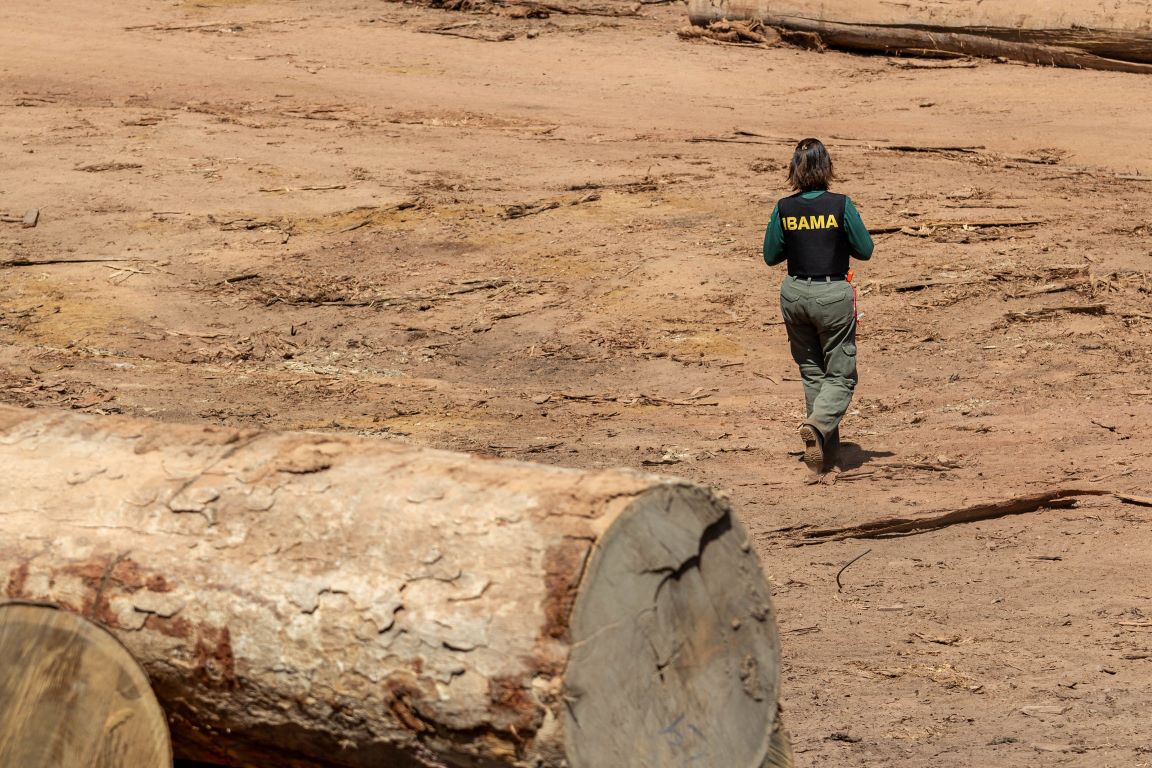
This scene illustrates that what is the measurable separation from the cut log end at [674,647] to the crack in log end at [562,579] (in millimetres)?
24

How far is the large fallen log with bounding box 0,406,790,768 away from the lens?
3.16 m

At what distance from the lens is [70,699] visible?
3480 mm

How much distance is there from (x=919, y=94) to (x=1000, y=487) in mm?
7246

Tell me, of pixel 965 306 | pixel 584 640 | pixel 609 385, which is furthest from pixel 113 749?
pixel 965 306

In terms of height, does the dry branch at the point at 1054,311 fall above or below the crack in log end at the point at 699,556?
below

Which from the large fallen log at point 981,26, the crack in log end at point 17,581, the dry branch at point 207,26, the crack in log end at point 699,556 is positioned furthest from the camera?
the dry branch at point 207,26

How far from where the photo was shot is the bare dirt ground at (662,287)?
5359 millimetres

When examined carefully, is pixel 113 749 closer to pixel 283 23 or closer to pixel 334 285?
pixel 334 285

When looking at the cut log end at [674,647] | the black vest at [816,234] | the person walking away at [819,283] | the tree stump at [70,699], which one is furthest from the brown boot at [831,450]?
the tree stump at [70,699]

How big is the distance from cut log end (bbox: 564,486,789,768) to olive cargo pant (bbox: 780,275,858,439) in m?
Answer: 3.38

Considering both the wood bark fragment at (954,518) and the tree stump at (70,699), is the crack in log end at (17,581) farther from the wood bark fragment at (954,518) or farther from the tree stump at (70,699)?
the wood bark fragment at (954,518)

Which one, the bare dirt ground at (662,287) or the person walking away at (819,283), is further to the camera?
the person walking away at (819,283)

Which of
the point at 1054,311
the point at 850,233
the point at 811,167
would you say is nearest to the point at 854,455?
the point at 850,233

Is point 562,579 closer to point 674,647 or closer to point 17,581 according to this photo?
point 674,647
